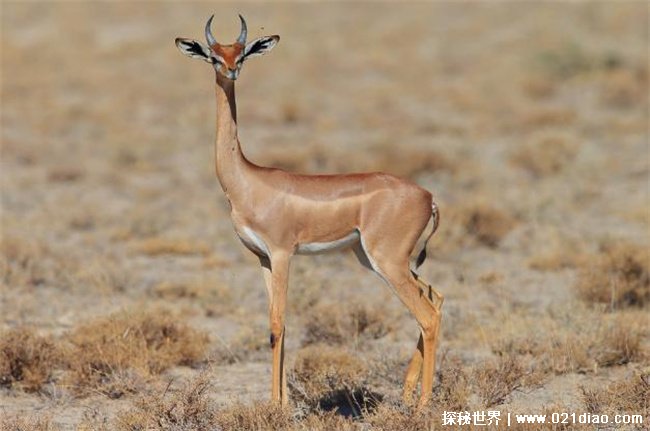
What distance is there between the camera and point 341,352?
27.0 feet

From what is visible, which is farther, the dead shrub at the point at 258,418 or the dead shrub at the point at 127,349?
the dead shrub at the point at 127,349

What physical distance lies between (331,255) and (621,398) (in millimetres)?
5866

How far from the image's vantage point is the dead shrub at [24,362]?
25.0ft

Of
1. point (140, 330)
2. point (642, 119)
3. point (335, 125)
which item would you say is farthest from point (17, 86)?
point (140, 330)

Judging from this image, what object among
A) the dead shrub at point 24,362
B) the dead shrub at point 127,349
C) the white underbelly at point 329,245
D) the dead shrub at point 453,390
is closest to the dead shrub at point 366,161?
the dead shrub at point 127,349

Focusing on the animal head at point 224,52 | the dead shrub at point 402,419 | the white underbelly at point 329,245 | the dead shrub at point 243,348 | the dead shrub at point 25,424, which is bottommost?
the dead shrub at point 243,348

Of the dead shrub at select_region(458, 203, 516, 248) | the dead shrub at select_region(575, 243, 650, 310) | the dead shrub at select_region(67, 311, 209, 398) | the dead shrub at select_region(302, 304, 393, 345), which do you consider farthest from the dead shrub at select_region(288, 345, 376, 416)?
the dead shrub at select_region(458, 203, 516, 248)

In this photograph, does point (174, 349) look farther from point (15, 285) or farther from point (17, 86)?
point (17, 86)

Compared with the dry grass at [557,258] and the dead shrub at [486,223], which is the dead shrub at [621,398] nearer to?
the dry grass at [557,258]

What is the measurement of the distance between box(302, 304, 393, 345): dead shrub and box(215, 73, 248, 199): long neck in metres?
2.77

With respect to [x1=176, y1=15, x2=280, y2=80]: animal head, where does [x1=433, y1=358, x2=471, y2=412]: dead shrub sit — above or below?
below

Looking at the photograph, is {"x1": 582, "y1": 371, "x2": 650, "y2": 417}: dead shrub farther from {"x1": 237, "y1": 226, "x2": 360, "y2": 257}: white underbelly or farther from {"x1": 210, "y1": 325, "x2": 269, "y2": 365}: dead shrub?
{"x1": 210, "y1": 325, "x2": 269, "y2": 365}: dead shrub

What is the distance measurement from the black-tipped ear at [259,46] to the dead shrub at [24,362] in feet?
10.1

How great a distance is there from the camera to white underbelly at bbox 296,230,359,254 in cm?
642
